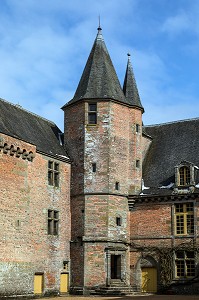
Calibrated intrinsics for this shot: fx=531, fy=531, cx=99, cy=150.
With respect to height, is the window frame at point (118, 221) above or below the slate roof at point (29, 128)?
below

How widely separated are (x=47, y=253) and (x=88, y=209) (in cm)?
342

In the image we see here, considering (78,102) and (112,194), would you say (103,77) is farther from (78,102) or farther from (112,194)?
(112,194)

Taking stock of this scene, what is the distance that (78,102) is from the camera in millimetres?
32031

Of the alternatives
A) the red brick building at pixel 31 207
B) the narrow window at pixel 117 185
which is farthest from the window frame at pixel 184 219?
the red brick building at pixel 31 207

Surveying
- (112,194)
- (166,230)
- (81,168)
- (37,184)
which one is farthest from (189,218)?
(37,184)

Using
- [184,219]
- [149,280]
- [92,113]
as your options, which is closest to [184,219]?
[184,219]

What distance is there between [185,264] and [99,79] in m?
12.0

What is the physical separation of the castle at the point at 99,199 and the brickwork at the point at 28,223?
0.05 m

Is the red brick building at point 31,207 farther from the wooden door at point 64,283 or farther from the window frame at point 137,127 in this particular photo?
the window frame at point 137,127

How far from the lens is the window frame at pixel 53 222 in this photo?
2928 cm

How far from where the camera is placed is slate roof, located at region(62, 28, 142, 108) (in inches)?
1251

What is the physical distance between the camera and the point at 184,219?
30062 millimetres

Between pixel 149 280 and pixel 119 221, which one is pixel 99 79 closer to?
pixel 119 221

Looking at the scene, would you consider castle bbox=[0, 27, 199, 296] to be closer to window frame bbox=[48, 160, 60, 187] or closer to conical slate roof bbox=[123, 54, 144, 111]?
window frame bbox=[48, 160, 60, 187]
